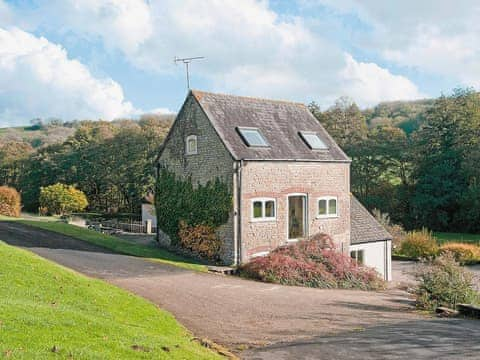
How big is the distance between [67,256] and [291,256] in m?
9.93

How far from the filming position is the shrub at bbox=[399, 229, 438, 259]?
124ft

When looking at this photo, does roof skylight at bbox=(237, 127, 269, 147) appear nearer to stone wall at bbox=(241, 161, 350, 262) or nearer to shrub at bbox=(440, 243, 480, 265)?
stone wall at bbox=(241, 161, 350, 262)

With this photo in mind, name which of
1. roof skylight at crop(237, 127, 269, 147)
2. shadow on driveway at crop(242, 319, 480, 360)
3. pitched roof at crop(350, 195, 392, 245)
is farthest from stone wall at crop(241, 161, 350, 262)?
shadow on driveway at crop(242, 319, 480, 360)

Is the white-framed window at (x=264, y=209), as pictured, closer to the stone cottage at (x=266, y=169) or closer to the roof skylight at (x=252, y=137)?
the stone cottage at (x=266, y=169)

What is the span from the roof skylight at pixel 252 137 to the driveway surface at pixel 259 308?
6.89 meters

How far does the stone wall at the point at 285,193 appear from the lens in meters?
23.7

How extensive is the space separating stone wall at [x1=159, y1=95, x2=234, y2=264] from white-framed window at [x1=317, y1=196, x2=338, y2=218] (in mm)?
5665

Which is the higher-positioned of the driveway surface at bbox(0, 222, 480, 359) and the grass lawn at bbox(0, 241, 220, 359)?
the grass lawn at bbox(0, 241, 220, 359)

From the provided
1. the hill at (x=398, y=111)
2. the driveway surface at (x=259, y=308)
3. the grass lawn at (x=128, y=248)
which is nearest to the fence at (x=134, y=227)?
the grass lawn at (x=128, y=248)

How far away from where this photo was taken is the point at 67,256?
21.1 m

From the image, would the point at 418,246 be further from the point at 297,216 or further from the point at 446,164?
the point at 446,164

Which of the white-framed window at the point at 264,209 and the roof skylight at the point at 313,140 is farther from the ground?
the roof skylight at the point at 313,140

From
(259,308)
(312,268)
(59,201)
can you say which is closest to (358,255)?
(312,268)

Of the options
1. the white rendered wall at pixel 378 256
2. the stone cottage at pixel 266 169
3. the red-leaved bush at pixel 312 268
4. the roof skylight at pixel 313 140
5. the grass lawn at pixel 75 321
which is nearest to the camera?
the grass lawn at pixel 75 321
